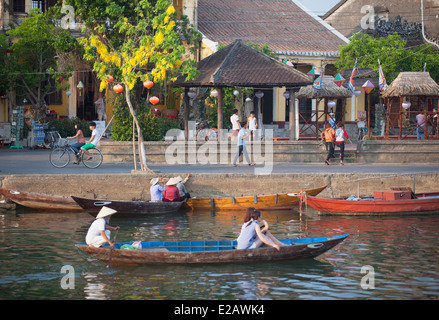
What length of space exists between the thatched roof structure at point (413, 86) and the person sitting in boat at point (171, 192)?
1206 cm

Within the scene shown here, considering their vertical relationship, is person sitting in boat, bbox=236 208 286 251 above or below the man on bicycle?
below

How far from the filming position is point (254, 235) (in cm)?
1286

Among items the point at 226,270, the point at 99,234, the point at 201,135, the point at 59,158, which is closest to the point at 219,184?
the point at 59,158

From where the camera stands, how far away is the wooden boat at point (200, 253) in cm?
1255

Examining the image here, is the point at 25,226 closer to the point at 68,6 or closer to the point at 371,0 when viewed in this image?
the point at 68,6

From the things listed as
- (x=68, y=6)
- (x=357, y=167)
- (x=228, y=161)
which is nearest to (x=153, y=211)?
(x=228, y=161)

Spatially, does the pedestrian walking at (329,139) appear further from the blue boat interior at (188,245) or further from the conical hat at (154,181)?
the blue boat interior at (188,245)

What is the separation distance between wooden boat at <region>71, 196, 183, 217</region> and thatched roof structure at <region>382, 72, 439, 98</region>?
12.5 meters

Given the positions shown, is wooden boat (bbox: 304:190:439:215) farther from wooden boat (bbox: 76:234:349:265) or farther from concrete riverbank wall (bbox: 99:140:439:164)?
concrete riverbank wall (bbox: 99:140:439:164)

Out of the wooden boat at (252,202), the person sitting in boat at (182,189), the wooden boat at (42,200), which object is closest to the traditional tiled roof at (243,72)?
the person sitting in boat at (182,189)

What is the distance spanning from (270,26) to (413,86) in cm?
1216

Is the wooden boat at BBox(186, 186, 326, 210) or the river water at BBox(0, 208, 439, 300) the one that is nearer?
the river water at BBox(0, 208, 439, 300)

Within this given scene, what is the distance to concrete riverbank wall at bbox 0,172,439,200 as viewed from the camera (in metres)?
19.4

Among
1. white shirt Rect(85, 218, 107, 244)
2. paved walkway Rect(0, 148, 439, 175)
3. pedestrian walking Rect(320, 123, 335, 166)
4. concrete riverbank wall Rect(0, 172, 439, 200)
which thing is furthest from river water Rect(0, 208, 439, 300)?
pedestrian walking Rect(320, 123, 335, 166)
